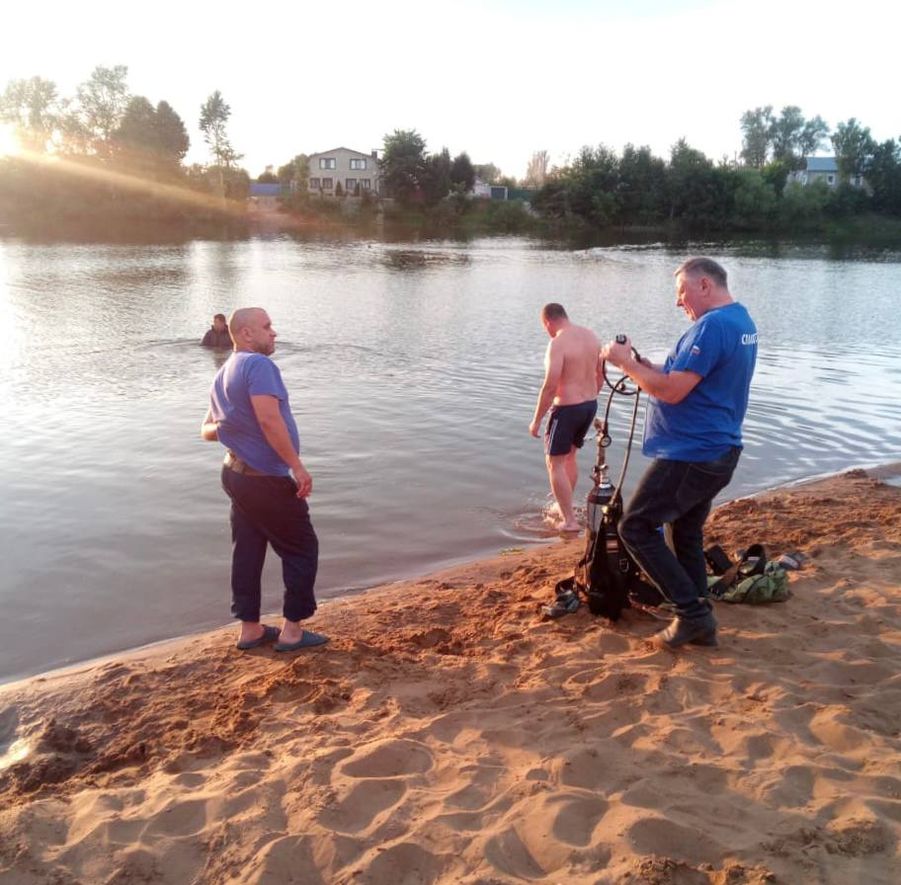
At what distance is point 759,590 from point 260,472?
3.20 metres

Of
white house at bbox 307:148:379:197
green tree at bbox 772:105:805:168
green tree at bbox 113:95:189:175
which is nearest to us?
green tree at bbox 113:95:189:175

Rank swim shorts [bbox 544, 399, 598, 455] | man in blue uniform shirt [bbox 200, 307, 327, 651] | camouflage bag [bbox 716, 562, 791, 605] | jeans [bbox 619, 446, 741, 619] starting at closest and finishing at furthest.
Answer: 1. jeans [bbox 619, 446, 741, 619]
2. man in blue uniform shirt [bbox 200, 307, 327, 651]
3. camouflage bag [bbox 716, 562, 791, 605]
4. swim shorts [bbox 544, 399, 598, 455]

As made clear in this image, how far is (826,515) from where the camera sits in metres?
7.14

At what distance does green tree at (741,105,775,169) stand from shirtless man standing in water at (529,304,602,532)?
138m

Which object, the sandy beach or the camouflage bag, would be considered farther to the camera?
the camouflage bag

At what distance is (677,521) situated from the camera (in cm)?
451

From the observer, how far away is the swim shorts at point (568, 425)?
7.08 metres

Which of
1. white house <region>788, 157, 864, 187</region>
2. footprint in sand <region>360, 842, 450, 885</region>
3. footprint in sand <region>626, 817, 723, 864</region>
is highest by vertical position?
white house <region>788, 157, 864, 187</region>

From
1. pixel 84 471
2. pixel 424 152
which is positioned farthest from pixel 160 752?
pixel 424 152

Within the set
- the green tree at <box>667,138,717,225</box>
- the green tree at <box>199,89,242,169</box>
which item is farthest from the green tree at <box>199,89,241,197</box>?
the green tree at <box>667,138,717,225</box>

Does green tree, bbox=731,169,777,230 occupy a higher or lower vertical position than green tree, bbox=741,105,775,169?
lower

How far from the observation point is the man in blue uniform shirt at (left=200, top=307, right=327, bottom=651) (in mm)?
4316

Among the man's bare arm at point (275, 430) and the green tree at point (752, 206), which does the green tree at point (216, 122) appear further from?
the man's bare arm at point (275, 430)

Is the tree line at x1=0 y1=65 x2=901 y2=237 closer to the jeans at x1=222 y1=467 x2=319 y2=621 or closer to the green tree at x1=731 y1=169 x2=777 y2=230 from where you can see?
the green tree at x1=731 y1=169 x2=777 y2=230
